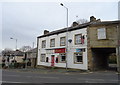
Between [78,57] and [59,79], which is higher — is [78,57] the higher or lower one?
the higher one

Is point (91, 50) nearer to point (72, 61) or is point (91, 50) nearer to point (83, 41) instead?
point (83, 41)

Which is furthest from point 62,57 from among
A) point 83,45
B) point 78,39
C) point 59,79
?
point 59,79

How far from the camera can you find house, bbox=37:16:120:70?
19.8 m

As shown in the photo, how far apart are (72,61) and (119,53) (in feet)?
26.0

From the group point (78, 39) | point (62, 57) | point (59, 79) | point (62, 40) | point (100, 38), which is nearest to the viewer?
point (59, 79)

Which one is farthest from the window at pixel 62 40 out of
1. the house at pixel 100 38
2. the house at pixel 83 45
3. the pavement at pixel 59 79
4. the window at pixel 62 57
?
the pavement at pixel 59 79

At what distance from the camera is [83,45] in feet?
70.2

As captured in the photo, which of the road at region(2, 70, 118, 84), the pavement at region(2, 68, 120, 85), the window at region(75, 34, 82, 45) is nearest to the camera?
the pavement at region(2, 68, 120, 85)

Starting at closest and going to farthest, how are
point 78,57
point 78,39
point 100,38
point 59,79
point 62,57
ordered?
point 59,79 → point 100,38 → point 78,57 → point 78,39 → point 62,57

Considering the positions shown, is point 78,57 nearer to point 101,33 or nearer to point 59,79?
point 101,33

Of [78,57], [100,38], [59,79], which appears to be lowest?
[59,79]

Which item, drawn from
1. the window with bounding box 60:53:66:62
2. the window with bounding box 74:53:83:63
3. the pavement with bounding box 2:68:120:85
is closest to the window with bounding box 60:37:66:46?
the window with bounding box 60:53:66:62

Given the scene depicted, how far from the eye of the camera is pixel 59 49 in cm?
2561

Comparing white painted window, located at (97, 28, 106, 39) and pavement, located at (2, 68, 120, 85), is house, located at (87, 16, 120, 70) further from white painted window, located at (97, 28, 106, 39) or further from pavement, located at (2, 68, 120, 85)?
pavement, located at (2, 68, 120, 85)
